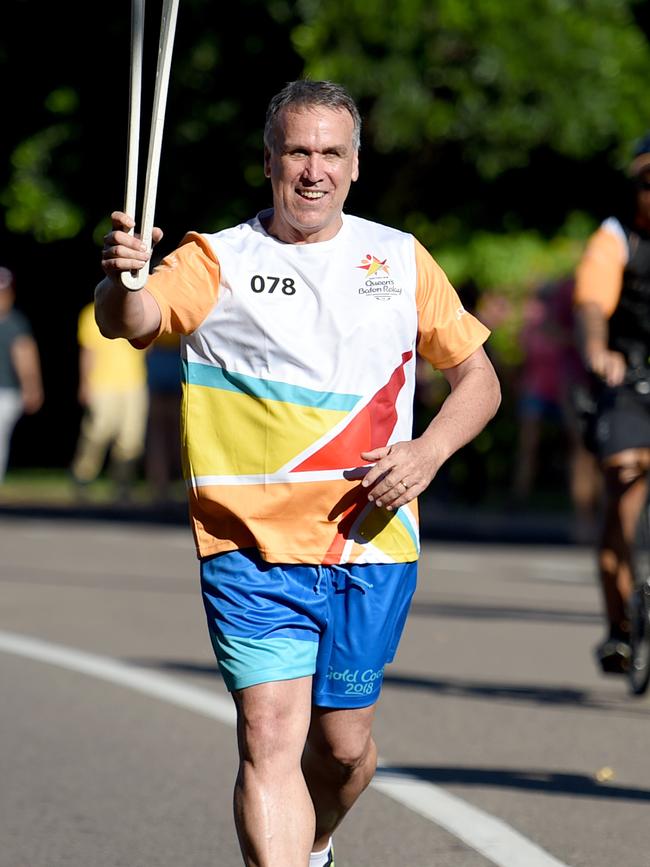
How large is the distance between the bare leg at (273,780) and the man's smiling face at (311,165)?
3.34 ft

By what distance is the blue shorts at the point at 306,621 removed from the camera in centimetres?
450

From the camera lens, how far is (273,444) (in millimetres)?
4492

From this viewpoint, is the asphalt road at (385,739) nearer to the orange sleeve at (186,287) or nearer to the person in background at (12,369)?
the orange sleeve at (186,287)

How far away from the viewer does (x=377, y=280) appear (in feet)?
15.0

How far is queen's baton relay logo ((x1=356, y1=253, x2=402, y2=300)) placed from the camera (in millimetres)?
4559

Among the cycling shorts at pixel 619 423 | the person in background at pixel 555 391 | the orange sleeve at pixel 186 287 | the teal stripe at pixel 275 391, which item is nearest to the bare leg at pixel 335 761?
the teal stripe at pixel 275 391

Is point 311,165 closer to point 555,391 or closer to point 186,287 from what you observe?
point 186,287

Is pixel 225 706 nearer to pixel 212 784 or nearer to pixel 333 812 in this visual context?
pixel 212 784

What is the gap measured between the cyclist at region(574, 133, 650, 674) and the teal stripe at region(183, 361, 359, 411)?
2962mm

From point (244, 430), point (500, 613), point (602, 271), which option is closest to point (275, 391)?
point (244, 430)

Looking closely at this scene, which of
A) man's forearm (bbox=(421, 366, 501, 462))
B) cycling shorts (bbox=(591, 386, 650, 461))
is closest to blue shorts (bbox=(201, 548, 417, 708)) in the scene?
man's forearm (bbox=(421, 366, 501, 462))

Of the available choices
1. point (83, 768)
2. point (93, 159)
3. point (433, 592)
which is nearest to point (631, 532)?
point (83, 768)

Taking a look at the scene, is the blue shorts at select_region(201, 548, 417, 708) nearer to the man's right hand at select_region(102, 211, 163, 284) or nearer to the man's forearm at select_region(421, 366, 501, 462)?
the man's forearm at select_region(421, 366, 501, 462)

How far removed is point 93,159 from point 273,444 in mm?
18918
